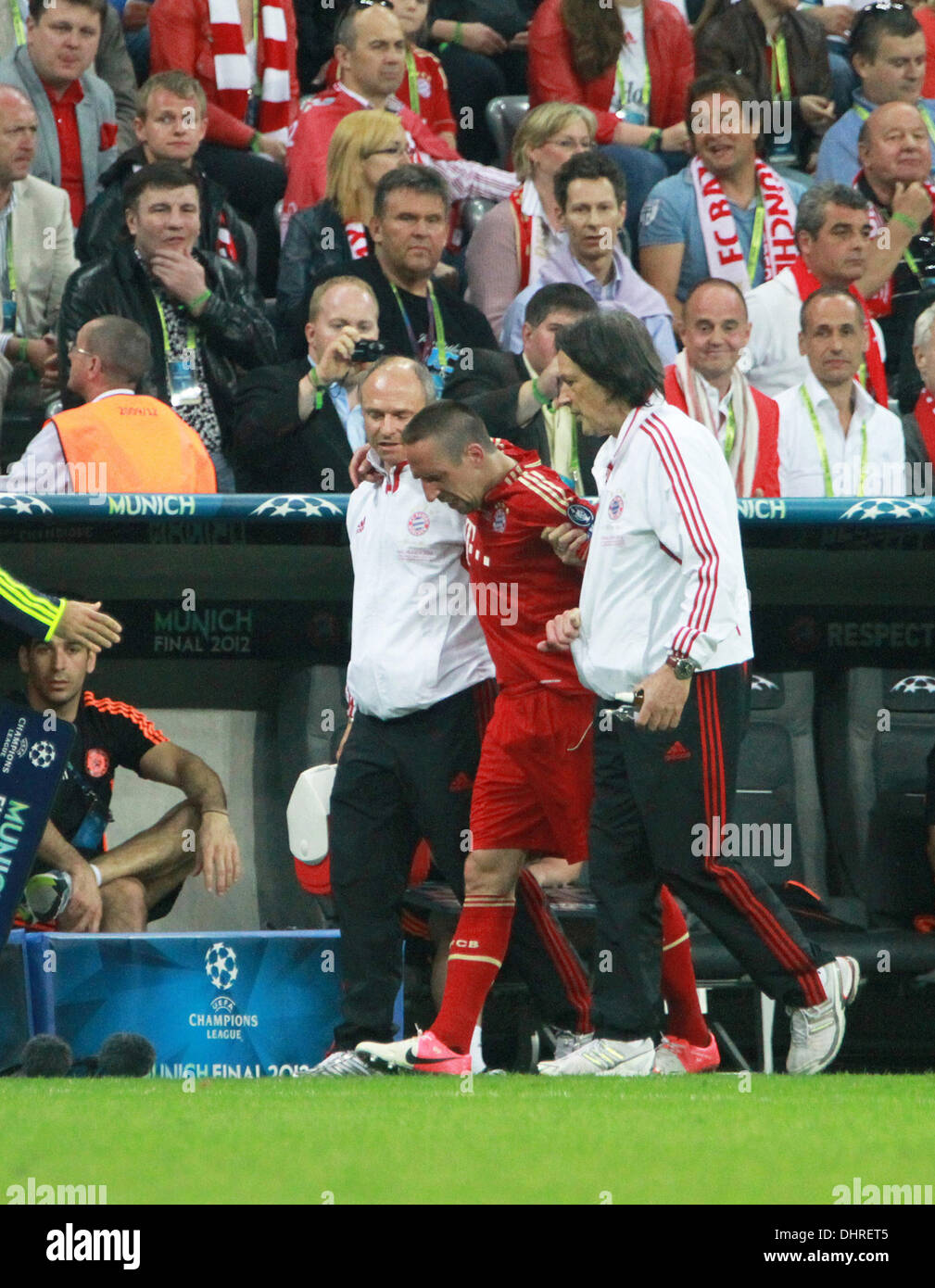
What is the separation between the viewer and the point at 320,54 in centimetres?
1136

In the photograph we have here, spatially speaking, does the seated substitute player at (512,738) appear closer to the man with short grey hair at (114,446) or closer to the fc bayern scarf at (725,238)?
the man with short grey hair at (114,446)

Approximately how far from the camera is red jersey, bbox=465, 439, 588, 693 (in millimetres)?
6062

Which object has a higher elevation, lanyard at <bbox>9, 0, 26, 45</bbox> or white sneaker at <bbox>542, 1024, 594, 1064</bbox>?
lanyard at <bbox>9, 0, 26, 45</bbox>

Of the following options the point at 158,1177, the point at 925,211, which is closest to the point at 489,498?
the point at 158,1177

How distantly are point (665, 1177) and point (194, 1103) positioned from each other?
1462 mm

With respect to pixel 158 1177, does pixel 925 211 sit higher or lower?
higher

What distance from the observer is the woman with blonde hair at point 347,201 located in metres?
8.70

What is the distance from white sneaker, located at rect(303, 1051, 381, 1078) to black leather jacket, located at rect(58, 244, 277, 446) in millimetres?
2941

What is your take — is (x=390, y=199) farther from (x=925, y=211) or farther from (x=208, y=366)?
Result: (x=925, y=211)

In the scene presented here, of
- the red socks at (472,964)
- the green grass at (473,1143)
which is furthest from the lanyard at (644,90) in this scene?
the green grass at (473,1143)

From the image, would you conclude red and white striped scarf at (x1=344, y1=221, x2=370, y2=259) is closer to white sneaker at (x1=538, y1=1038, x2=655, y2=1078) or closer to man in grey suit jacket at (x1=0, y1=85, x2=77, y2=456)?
man in grey suit jacket at (x1=0, y1=85, x2=77, y2=456)

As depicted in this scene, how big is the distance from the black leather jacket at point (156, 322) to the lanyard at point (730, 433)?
5.93 ft

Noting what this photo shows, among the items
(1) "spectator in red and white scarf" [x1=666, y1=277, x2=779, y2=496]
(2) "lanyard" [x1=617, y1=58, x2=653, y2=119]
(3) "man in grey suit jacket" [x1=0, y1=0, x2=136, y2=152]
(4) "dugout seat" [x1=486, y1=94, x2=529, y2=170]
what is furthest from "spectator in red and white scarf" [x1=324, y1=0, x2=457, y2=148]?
(1) "spectator in red and white scarf" [x1=666, y1=277, x2=779, y2=496]

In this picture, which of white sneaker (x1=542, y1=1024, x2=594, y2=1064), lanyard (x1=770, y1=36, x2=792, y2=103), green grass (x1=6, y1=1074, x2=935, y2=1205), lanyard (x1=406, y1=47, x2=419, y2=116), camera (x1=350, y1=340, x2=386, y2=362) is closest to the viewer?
green grass (x1=6, y1=1074, x2=935, y2=1205)
